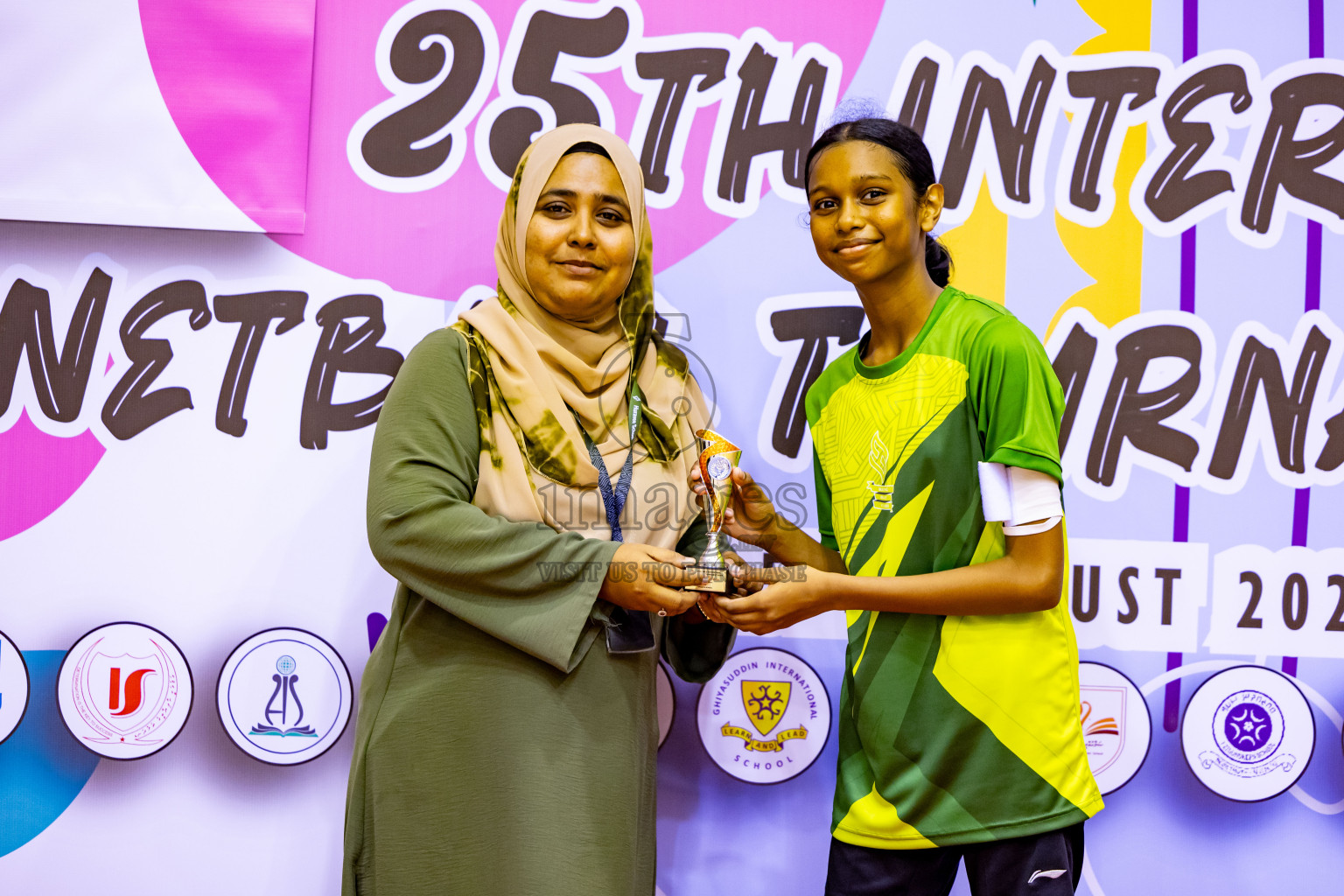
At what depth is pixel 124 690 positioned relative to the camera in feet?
6.70

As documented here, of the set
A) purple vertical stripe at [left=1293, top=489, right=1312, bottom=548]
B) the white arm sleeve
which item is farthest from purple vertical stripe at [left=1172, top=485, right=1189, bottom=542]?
the white arm sleeve

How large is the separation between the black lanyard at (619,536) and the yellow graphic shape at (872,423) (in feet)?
1.36

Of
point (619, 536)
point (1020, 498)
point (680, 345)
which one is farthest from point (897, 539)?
point (680, 345)

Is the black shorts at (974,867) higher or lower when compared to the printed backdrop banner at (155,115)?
lower

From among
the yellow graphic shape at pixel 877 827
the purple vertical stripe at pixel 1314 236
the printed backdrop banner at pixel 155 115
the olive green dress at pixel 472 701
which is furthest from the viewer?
the purple vertical stripe at pixel 1314 236

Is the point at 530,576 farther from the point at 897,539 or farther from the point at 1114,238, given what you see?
the point at 1114,238

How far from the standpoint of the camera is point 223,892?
205cm

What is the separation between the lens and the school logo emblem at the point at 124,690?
2.04 m

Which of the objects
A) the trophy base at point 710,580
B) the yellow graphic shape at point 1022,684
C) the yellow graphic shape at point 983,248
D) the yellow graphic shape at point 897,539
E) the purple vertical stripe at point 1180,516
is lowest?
the yellow graphic shape at point 1022,684

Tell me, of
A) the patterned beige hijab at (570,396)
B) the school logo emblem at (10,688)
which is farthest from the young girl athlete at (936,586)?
the school logo emblem at (10,688)

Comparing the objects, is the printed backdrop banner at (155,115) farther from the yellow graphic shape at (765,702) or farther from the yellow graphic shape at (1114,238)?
the yellow graphic shape at (1114,238)

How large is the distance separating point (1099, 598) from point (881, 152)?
1.23 metres

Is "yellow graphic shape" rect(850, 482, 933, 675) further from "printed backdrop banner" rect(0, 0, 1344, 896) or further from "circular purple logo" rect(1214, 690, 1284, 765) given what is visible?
"circular purple logo" rect(1214, 690, 1284, 765)

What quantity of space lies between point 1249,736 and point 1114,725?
0.34 meters
